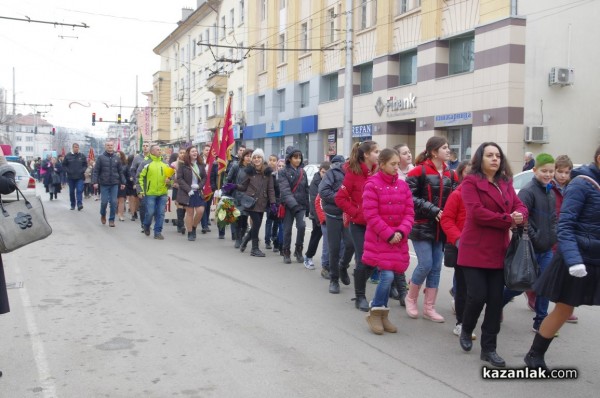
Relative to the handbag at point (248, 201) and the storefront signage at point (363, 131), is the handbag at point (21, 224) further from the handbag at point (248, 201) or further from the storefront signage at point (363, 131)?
the storefront signage at point (363, 131)

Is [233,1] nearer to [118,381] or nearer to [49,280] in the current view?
[49,280]

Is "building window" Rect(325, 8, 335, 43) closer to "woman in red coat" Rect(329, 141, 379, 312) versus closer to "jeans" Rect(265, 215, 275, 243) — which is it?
"jeans" Rect(265, 215, 275, 243)

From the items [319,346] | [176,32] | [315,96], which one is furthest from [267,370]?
[176,32]

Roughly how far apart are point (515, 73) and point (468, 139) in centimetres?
299

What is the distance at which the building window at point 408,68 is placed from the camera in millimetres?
25625

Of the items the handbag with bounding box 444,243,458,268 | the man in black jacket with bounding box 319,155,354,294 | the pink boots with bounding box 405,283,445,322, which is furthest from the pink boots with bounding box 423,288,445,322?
the man in black jacket with bounding box 319,155,354,294

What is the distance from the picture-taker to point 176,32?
58.6 m

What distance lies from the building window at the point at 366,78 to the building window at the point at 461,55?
18.9ft

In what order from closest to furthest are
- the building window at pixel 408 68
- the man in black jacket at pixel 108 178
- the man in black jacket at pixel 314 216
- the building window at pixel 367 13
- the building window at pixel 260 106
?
1. the man in black jacket at pixel 314 216
2. the man in black jacket at pixel 108 178
3. the building window at pixel 408 68
4. the building window at pixel 367 13
5. the building window at pixel 260 106

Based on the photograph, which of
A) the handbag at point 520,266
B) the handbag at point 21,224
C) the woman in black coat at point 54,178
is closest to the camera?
the handbag at point 21,224

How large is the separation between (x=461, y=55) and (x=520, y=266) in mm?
19495

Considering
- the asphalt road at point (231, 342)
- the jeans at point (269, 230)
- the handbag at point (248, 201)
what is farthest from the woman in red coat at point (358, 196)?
the jeans at point (269, 230)

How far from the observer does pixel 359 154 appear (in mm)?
7098

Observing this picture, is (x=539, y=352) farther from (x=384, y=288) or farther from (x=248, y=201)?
(x=248, y=201)
